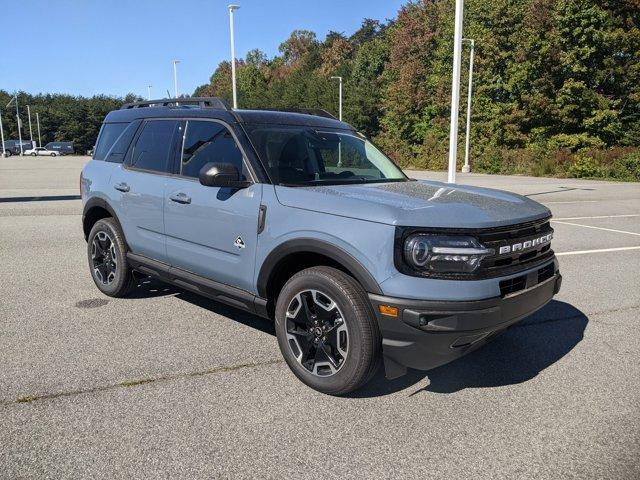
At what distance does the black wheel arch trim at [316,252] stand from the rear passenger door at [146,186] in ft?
4.29

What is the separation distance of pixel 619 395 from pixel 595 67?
3475cm

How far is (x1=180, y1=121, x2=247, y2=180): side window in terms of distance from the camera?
409cm

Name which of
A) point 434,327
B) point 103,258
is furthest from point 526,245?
point 103,258

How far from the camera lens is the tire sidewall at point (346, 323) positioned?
315 centimetres

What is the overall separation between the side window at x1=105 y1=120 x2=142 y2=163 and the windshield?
1.70m

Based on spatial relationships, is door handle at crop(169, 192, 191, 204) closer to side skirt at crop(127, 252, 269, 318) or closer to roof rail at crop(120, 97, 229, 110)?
side skirt at crop(127, 252, 269, 318)

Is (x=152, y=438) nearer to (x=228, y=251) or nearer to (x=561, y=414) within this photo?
(x=228, y=251)

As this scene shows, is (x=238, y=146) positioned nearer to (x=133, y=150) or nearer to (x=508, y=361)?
(x=133, y=150)

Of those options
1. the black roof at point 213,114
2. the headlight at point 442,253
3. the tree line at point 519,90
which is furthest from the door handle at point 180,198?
the tree line at point 519,90

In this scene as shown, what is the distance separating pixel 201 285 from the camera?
165 inches

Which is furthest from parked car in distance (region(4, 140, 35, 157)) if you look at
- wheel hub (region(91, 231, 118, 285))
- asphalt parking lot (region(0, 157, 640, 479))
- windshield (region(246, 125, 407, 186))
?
windshield (region(246, 125, 407, 186))

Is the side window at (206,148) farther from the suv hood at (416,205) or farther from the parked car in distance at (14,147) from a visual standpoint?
the parked car in distance at (14,147)

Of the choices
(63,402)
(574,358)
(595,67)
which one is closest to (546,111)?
(595,67)

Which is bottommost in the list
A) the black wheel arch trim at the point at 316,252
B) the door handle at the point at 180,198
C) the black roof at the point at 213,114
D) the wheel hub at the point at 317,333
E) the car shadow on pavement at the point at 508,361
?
the car shadow on pavement at the point at 508,361
